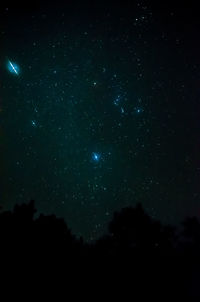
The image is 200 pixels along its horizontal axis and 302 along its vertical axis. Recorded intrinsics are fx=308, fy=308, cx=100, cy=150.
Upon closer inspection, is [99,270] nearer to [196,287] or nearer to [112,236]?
[196,287]

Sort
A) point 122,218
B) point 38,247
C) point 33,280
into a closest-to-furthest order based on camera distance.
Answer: point 33,280 < point 38,247 < point 122,218

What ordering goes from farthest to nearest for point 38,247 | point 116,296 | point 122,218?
point 122,218
point 116,296
point 38,247

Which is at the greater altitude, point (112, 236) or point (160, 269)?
point (112, 236)

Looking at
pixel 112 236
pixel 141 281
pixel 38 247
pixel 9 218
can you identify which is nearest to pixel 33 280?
pixel 38 247

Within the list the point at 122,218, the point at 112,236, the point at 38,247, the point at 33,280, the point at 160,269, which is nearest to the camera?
the point at 33,280

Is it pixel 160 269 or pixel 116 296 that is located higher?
pixel 160 269

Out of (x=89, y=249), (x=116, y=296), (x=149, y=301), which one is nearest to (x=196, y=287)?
(x=149, y=301)

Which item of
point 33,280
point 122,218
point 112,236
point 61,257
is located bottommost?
point 33,280

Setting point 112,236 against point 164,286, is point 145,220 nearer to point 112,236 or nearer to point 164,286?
point 112,236

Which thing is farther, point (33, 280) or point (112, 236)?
point (112, 236)
